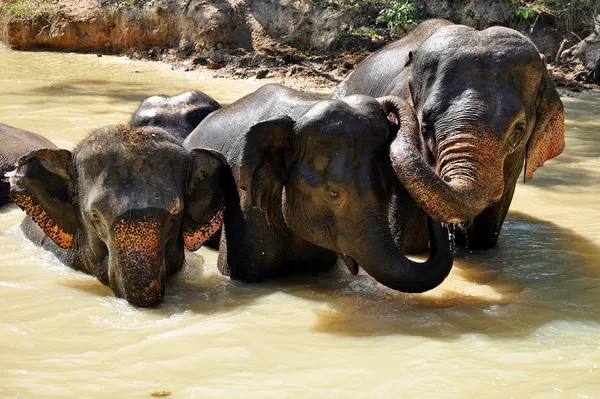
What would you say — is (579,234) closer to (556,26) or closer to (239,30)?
(556,26)

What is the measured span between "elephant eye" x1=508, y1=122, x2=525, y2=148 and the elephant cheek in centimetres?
167

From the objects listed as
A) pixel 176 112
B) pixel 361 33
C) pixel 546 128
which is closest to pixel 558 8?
pixel 361 33

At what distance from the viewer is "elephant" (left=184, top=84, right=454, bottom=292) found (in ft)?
16.8

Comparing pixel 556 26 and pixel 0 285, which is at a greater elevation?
pixel 556 26

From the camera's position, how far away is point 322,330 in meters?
4.93

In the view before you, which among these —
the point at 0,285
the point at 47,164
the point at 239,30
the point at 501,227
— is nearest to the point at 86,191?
the point at 47,164

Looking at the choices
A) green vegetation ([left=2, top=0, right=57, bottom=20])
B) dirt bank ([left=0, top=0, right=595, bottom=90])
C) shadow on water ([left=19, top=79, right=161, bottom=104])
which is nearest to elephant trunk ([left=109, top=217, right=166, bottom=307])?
shadow on water ([left=19, top=79, right=161, bottom=104])

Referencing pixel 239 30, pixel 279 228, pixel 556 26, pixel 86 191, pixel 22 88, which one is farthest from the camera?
pixel 239 30

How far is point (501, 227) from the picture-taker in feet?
22.7

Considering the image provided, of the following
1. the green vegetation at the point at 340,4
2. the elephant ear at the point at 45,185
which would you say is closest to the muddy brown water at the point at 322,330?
the elephant ear at the point at 45,185

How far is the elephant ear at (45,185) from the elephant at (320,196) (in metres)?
0.92

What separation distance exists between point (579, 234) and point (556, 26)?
847 cm

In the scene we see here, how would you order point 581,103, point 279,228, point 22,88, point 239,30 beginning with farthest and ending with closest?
point 239,30, point 22,88, point 581,103, point 279,228

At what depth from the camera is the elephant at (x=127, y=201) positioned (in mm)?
5082
